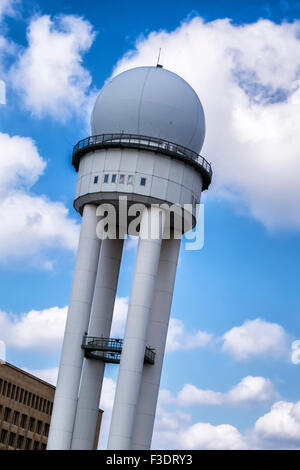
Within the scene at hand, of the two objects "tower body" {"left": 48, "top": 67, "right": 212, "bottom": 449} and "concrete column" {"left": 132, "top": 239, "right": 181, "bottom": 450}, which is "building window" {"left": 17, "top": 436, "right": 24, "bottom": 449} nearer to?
"tower body" {"left": 48, "top": 67, "right": 212, "bottom": 449}

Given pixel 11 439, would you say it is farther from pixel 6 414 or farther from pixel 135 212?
pixel 135 212

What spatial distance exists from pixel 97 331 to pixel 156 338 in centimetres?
462

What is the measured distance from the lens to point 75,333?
62500mm

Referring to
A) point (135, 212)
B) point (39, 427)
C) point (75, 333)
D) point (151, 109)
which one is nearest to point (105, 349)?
point (75, 333)

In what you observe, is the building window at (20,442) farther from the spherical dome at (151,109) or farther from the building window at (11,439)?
the spherical dome at (151,109)

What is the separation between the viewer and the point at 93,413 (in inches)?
2549

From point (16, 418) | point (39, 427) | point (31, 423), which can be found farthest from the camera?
point (39, 427)

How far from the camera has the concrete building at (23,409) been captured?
93188 millimetres

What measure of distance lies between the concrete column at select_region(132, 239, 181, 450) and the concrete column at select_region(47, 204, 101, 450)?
5.22m

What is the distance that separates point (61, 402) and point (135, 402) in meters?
5.47

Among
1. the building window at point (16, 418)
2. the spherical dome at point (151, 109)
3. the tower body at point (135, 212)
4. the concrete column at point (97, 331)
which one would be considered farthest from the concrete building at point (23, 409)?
the spherical dome at point (151, 109)

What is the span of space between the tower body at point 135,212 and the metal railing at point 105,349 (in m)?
0.08
